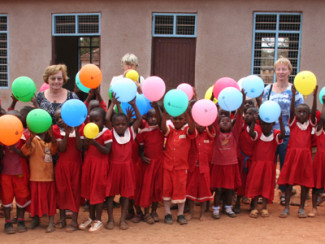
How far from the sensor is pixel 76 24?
7852 millimetres

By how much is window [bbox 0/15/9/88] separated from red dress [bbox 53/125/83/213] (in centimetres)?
602

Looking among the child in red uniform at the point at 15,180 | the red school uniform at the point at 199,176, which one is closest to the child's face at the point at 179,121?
the red school uniform at the point at 199,176

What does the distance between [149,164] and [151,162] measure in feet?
0.11

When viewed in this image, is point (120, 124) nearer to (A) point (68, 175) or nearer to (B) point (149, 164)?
(B) point (149, 164)

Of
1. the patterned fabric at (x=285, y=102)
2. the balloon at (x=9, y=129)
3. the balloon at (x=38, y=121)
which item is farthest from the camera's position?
the patterned fabric at (x=285, y=102)

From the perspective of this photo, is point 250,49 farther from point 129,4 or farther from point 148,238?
point 148,238

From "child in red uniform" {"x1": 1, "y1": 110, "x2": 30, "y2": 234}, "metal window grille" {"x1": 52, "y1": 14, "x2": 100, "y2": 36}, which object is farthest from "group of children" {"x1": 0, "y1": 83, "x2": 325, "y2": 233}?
"metal window grille" {"x1": 52, "y1": 14, "x2": 100, "y2": 36}

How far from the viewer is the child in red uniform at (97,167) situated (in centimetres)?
324

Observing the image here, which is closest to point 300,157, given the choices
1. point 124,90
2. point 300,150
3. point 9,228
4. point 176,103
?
point 300,150

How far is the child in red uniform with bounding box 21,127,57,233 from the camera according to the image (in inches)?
127

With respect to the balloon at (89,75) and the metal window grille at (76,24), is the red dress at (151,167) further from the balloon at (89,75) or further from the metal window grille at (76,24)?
the metal window grille at (76,24)

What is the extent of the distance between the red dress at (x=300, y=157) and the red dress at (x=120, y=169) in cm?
184

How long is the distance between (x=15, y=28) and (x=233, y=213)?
699cm

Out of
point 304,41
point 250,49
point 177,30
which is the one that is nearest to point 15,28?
point 177,30
